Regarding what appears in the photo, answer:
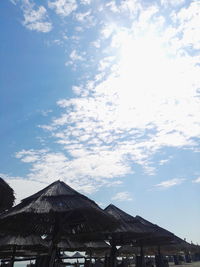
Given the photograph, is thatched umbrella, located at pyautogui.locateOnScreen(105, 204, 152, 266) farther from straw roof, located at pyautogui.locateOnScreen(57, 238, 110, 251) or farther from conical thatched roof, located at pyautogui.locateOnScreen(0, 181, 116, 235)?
straw roof, located at pyautogui.locateOnScreen(57, 238, 110, 251)

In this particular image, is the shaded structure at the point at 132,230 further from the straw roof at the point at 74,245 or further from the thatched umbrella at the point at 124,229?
the straw roof at the point at 74,245

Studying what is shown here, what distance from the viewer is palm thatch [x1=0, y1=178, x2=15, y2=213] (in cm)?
1328

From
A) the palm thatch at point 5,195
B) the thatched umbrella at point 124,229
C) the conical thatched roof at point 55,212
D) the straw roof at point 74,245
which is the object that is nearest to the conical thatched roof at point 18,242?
the palm thatch at point 5,195

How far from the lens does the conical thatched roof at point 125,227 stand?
1033cm

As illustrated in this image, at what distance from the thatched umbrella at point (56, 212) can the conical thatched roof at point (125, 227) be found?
1110 mm

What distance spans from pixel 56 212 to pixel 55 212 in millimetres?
53

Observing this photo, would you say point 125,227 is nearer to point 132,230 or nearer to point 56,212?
point 132,230

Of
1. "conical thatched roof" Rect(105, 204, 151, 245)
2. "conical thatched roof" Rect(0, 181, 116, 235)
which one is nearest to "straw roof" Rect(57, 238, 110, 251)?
"conical thatched roof" Rect(105, 204, 151, 245)

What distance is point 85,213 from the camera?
7926mm

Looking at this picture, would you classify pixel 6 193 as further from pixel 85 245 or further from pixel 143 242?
pixel 143 242

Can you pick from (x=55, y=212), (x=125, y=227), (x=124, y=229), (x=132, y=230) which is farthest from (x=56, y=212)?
(x=132, y=230)

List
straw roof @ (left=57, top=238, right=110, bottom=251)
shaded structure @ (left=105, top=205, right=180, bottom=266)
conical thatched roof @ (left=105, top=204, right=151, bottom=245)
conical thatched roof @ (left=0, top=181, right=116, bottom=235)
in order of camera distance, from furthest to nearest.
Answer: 1. straw roof @ (left=57, top=238, right=110, bottom=251)
2. shaded structure @ (left=105, top=205, right=180, bottom=266)
3. conical thatched roof @ (left=105, top=204, right=151, bottom=245)
4. conical thatched roof @ (left=0, top=181, right=116, bottom=235)

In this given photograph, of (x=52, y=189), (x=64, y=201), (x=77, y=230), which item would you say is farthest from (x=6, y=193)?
(x=64, y=201)

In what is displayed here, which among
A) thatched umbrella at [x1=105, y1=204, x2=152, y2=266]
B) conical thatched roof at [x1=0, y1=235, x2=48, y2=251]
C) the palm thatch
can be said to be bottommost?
conical thatched roof at [x1=0, y1=235, x2=48, y2=251]
